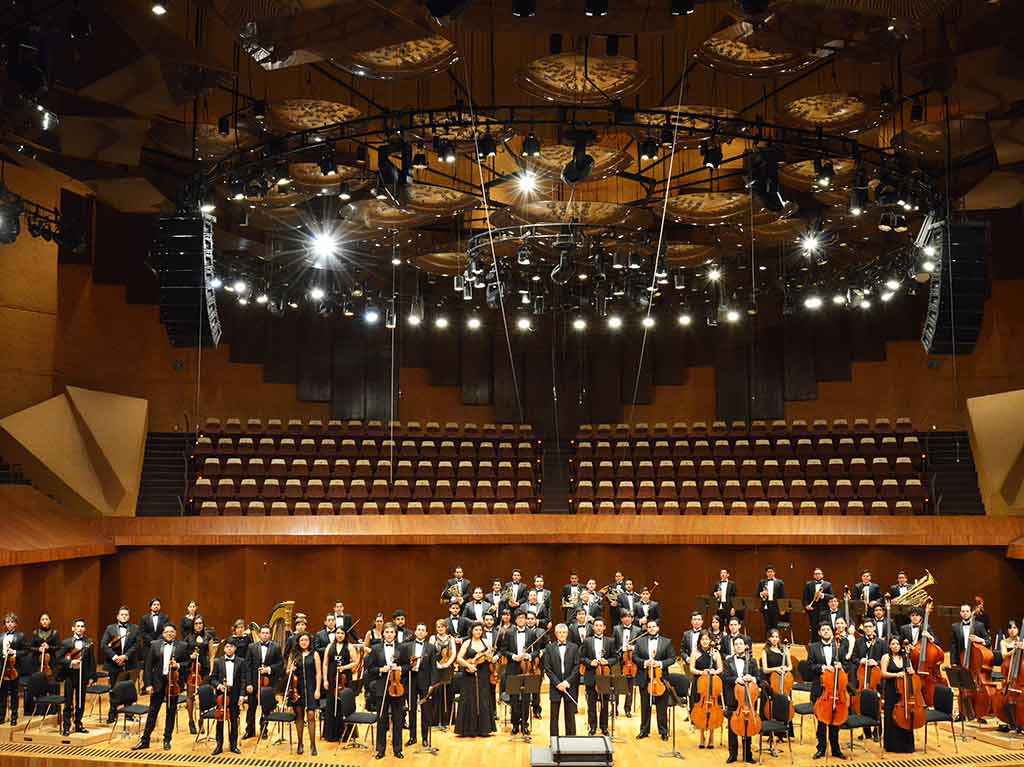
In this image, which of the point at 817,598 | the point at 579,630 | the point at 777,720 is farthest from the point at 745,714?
the point at 817,598

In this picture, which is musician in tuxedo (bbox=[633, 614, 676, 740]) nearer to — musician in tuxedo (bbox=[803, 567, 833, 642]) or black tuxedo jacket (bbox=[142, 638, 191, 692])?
musician in tuxedo (bbox=[803, 567, 833, 642])

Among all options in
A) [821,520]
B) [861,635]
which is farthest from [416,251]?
[861,635]

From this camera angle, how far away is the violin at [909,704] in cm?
895

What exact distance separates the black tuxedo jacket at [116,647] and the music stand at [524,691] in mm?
3948

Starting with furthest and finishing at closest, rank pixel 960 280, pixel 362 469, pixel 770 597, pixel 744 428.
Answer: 1. pixel 744 428
2. pixel 362 469
3. pixel 770 597
4. pixel 960 280

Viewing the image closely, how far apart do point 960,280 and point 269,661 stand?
799 cm

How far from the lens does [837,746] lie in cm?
898

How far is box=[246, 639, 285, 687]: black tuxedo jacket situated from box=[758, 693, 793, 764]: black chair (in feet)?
14.2

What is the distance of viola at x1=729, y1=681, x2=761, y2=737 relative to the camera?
8734 mm

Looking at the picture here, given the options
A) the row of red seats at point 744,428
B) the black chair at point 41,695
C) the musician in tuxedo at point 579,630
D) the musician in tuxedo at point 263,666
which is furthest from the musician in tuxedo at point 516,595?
the row of red seats at point 744,428

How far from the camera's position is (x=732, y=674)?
353 inches

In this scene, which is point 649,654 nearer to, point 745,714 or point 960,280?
point 745,714

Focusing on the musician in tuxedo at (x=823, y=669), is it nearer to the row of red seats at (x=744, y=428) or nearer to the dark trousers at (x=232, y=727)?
the dark trousers at (x=232, y=727)

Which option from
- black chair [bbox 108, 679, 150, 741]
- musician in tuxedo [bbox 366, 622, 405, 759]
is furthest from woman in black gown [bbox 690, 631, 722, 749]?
black chair [bbox 108, 679, 150, 741]
